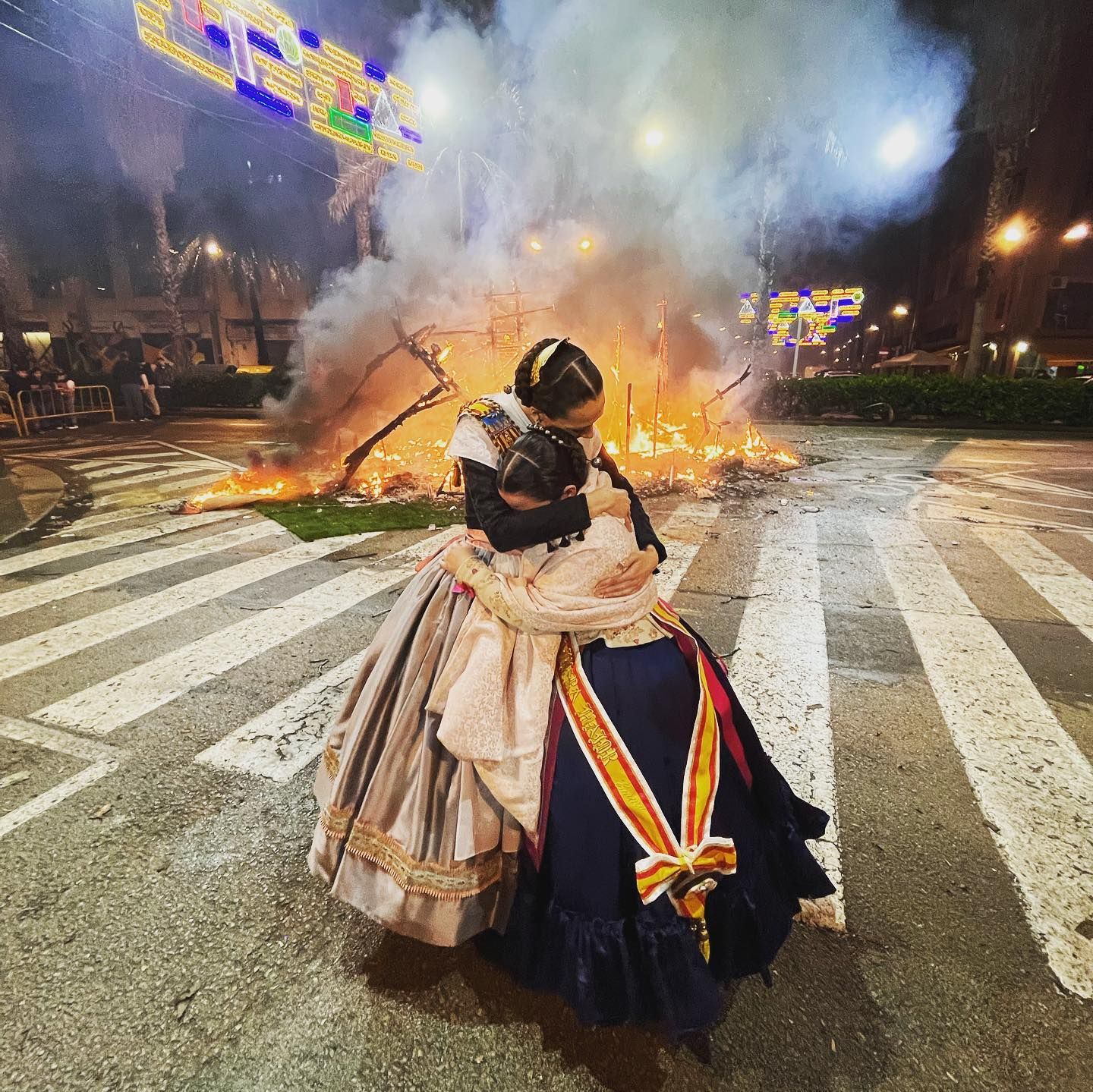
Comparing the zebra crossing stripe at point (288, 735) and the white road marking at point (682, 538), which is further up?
the zebra crossing stripe at point (288, 735)

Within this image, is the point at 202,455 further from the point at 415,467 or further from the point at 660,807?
the point at 660,807

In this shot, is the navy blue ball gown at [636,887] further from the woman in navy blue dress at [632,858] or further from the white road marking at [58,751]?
the white road marking at [58,751]

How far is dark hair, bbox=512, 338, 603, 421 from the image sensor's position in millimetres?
1747

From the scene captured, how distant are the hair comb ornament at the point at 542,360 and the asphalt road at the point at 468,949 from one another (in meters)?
1.91

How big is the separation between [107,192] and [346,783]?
39014mm

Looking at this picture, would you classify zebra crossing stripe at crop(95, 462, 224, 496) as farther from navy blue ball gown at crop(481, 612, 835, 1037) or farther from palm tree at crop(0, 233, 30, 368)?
palm tree at crop(0, 233, 30, 368)

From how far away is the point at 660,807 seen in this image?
1658 mm

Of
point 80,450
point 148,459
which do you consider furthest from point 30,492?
point 80,450

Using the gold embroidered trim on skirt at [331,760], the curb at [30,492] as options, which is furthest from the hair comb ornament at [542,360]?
the curb at [30,492]

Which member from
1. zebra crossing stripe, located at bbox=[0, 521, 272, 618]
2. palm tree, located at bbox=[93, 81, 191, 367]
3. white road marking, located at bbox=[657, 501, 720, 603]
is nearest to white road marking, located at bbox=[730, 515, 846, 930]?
white road marking, located at bbox=[657, 501, 720, 603]

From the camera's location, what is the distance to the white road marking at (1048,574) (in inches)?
198

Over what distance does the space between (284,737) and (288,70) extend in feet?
65.1

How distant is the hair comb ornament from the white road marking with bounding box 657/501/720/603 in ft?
11.2

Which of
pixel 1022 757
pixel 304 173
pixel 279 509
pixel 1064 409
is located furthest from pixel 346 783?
pixel 304 173
